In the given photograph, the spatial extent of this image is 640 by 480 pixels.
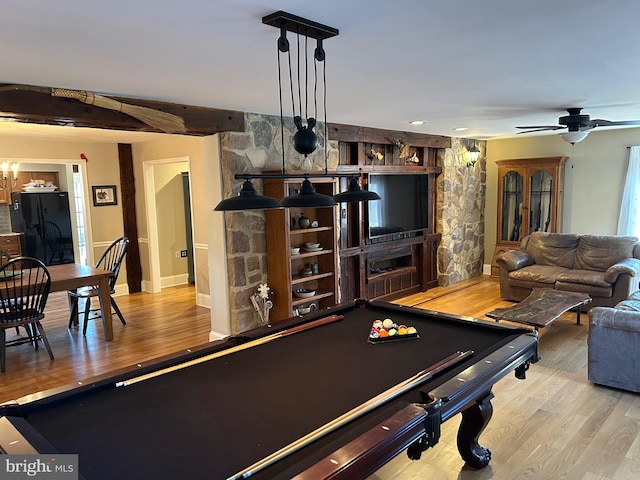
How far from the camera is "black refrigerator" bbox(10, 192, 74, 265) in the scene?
26.5 feet

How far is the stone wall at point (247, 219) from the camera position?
4.46 metres

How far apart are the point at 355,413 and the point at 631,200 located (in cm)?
660

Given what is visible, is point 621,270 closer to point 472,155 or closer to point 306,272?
point 472,155

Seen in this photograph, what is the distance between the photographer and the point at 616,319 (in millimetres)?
3592

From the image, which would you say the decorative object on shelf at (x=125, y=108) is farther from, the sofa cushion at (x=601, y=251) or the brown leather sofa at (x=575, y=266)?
the sofa cushion at (x=601, y=251)

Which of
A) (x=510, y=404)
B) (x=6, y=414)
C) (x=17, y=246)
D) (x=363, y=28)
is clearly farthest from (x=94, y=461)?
(x=17, y=246)

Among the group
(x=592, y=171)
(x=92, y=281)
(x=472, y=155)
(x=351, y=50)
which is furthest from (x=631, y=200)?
(x=92, y=281)

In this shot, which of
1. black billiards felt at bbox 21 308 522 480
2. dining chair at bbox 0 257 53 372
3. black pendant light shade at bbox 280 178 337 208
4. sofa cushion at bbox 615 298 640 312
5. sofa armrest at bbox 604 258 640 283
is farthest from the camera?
sofa armrest at bbox 604 258 640 283

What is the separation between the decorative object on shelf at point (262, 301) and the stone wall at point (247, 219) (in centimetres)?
6

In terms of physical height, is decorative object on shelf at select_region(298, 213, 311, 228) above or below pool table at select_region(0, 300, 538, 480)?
above

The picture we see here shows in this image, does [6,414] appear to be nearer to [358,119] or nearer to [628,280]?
[358,119]

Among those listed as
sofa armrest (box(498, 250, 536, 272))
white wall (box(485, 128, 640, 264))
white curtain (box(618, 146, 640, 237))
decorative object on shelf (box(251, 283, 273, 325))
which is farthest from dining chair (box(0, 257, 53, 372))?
white curtain (box(618, 146, 640, 237))
